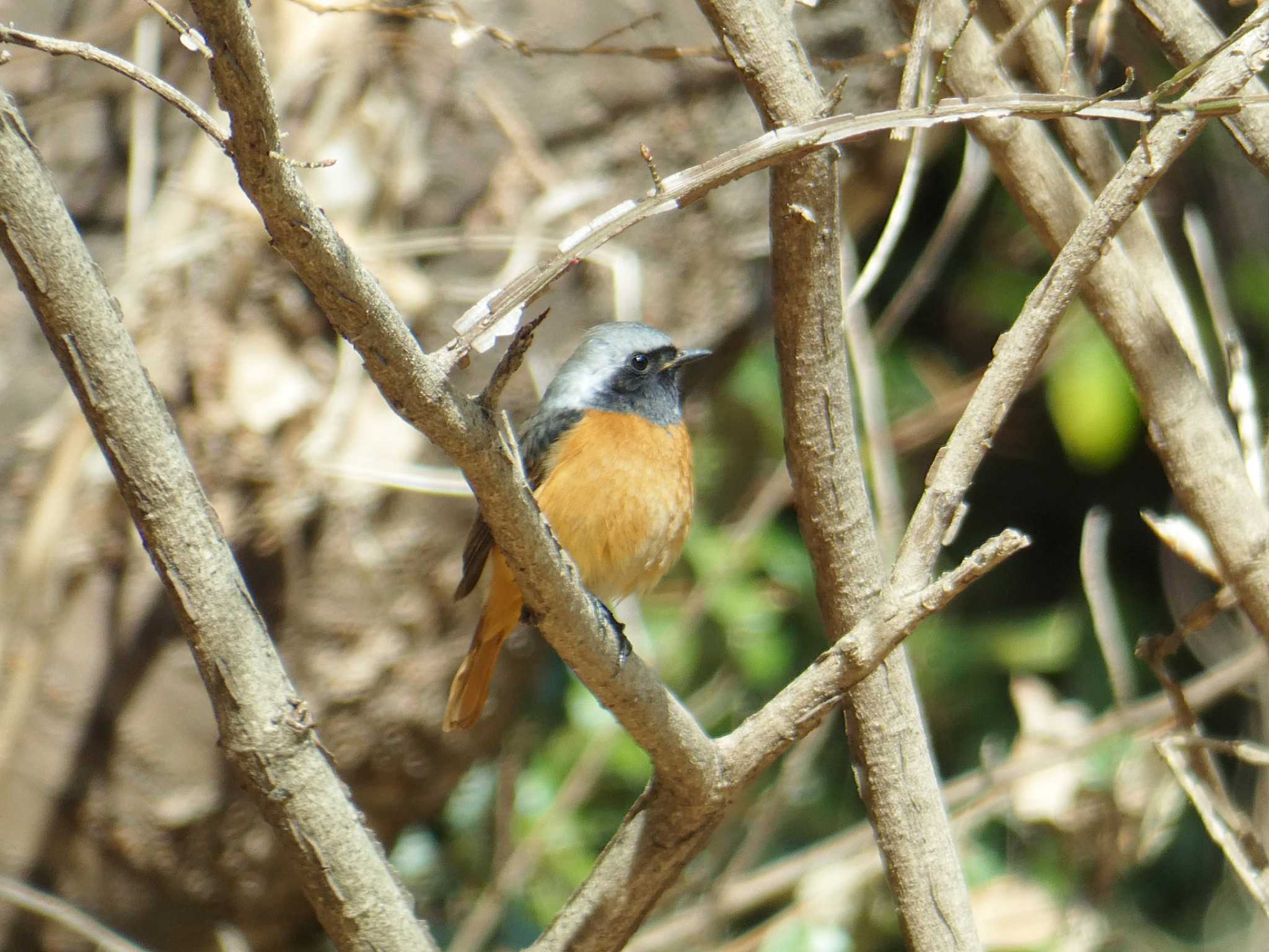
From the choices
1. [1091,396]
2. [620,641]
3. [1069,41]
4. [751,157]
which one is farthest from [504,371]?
[1091,396]

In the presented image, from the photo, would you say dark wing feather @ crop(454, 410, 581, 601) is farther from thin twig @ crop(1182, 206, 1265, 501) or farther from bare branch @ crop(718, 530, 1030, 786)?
thin twig @ crop(1182, 206, 1265, 501)

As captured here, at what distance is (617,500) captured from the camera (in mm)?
3299

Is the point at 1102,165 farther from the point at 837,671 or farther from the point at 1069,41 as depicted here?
the point at 837,671

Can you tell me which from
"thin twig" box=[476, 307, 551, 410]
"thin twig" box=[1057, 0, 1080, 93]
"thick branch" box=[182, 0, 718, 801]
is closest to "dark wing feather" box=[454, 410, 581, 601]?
"thick branch" box=[182, 0, 718, 801]

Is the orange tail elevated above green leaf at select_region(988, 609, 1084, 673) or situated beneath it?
elevated above

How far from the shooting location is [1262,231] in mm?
5031

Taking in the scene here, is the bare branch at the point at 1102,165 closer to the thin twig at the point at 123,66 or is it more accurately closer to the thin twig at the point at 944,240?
the thin twig at the point at 944,240

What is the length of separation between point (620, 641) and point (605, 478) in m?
0.93

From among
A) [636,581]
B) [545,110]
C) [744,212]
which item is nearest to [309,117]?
[545,110]

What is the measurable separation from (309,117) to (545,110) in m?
0.86

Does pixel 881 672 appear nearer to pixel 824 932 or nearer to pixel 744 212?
pixel 824 932

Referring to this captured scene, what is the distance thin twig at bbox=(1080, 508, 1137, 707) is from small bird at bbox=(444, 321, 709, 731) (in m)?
1.09

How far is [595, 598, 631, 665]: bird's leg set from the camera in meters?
1.93

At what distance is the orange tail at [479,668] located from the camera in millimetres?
3457
